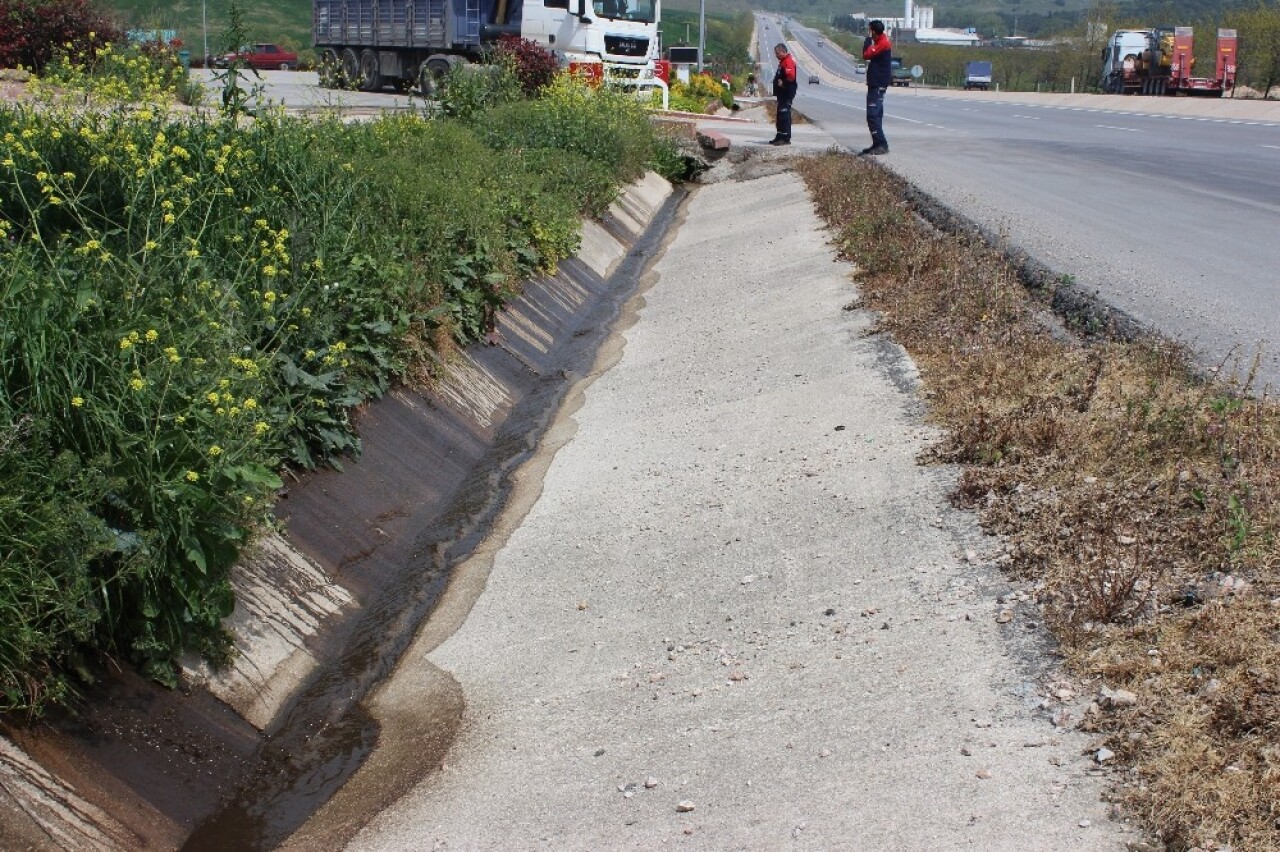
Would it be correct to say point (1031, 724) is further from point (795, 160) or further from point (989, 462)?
point (795, 160)

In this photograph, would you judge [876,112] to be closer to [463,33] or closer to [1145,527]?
[463,33]

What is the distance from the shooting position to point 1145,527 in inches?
239

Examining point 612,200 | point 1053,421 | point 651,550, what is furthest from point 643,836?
point 612,200

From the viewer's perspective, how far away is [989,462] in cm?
741

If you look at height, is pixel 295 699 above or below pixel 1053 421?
below

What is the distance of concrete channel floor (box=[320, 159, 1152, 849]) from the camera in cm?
482

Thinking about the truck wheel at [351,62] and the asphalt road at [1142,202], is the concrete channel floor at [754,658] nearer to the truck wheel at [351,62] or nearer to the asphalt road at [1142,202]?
the asphalt road at [1142,202]

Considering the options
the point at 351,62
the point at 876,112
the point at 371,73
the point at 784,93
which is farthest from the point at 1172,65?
the point at 876,112

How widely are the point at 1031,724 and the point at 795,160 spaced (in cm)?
2064

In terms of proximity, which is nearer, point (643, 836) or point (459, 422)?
point (643, 836)

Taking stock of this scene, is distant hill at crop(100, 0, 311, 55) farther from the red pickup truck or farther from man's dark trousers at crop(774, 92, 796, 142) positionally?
man's dark trousers at crop(774, 92, 796, 142)

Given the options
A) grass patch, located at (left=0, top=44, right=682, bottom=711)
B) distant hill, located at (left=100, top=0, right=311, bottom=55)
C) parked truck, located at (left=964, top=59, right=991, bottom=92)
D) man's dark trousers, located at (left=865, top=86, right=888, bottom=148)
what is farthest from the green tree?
grass patch, located at (left=0, top=44, right=682, bottom=711)

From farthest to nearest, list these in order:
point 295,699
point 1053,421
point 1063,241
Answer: point 1063,241 < point 1053,421 < point 295,699

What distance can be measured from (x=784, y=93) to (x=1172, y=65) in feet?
119
